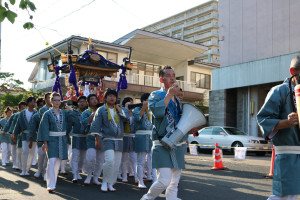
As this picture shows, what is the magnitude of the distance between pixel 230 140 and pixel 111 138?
423 inches

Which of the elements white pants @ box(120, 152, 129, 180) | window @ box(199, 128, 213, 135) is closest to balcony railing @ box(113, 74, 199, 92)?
window @ box(199, 128, 213, 135)

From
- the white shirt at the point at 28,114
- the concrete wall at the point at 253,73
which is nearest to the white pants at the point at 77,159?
the white shirt at the point at 28,114

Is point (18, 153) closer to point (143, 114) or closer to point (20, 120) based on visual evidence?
point (20, 120)

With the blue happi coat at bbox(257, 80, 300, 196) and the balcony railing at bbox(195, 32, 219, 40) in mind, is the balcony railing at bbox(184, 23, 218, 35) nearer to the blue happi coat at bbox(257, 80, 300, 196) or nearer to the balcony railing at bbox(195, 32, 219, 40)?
the balcony railing at bbox(195, 32, 219, 40)

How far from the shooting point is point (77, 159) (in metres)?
8.41

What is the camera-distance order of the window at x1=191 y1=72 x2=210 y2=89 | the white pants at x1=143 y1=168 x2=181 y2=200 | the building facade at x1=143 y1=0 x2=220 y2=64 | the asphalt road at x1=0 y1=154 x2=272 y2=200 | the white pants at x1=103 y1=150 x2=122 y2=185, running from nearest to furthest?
the white pants at x1=143 y1=168 x2=181 y2=200 < the asphalt road at x1=0 y1=154 x2=272 y2=200 < the white pants at x1=103 y1=150 x2=122 y2=185 < the window at x1=191 y1=72 x2=210 y2=89 < the building facade at x1=143 y1=0 x2=220 y2=64

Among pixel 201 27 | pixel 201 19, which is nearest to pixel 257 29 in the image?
pixel 201 27

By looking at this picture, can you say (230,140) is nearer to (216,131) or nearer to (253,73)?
(216,131)

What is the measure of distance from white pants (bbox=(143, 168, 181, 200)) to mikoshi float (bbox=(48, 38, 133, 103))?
7.42 meters

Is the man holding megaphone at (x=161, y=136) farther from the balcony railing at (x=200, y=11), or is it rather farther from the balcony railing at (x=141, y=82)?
the balcony railing at (x=200, y=11)

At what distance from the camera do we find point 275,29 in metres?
19.2

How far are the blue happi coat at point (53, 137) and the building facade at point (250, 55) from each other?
45.3 feet

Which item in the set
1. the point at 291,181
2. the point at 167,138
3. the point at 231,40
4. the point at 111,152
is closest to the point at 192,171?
the point at 111,152

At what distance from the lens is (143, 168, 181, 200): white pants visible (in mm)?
4441
